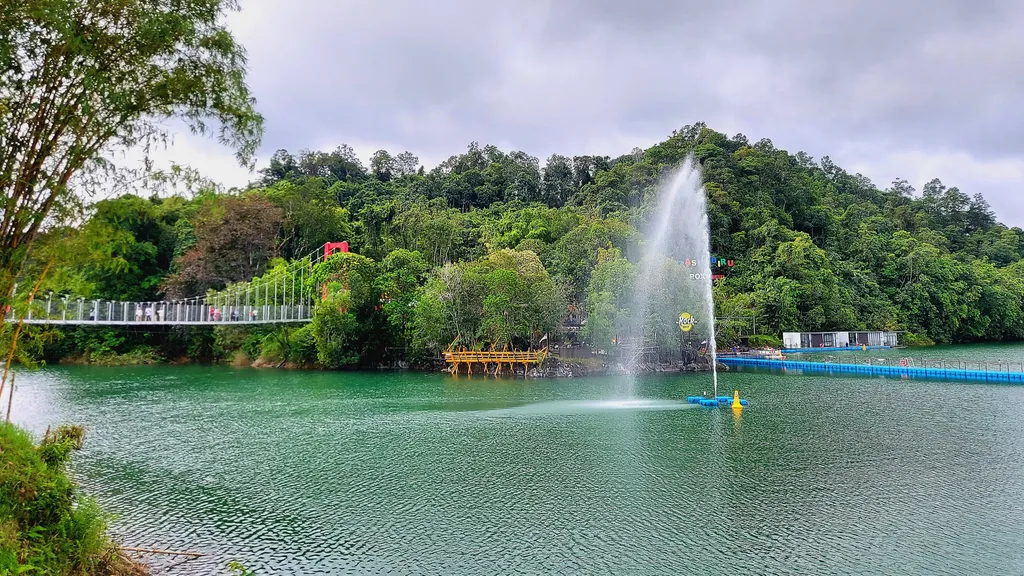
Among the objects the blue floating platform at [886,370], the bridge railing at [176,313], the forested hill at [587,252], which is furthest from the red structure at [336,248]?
the blue floating platform at [886,370]

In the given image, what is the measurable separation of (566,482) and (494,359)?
24711 millimetres

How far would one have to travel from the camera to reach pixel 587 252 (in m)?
46.9

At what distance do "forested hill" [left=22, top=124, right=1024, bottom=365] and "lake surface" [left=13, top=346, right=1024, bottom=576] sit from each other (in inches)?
560

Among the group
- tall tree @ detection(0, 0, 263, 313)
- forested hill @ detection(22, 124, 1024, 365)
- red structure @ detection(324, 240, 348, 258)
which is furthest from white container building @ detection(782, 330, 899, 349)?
tall tree @ detection(0, 0, 263, 313)

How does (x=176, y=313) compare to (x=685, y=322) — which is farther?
(x=176, y=313)

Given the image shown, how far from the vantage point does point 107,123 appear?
808 centimetres

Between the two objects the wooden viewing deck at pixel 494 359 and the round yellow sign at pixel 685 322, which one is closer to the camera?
the round yellow sign at pixel 685 322

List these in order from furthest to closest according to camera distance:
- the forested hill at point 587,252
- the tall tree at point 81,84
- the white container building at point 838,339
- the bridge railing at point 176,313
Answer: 1. the white container building at point 838,339
2. the forested hill at point 587,252
3. the bridge railing at point 176,313
4. the tall tree at point 81,84

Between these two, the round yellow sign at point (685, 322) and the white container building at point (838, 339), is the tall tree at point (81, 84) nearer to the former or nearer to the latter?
the round yellow sign at point (685, 322)

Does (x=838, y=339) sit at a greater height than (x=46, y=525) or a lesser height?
greater

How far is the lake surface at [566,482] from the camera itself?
9.88 m

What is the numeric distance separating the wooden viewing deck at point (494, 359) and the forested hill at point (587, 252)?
1.43 m

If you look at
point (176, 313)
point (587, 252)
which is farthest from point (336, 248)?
point (587, 252)

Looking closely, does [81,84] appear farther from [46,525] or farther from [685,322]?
[685,322]
